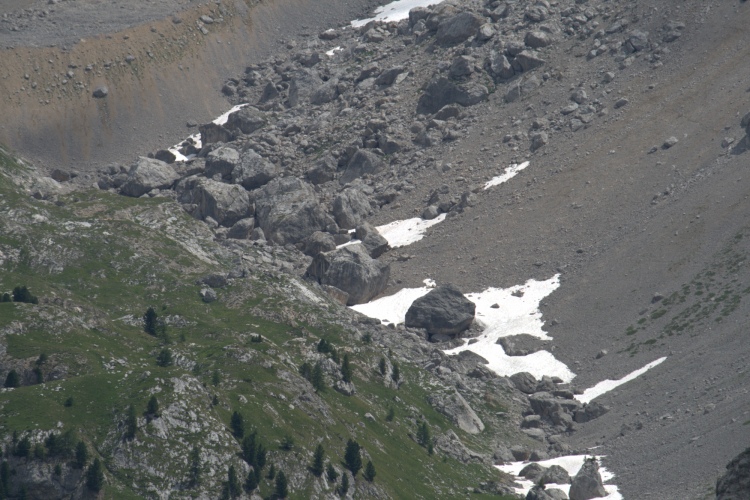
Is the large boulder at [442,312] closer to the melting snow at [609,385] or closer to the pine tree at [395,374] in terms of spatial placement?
the melting snow at [609,385]

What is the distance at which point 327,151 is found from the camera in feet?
575

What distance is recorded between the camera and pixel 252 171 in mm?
167750

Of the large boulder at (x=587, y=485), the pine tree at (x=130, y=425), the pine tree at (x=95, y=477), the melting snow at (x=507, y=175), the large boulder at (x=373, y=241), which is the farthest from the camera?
the melting snow at (x=507, y=175)

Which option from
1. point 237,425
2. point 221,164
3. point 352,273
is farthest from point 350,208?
point 237,425

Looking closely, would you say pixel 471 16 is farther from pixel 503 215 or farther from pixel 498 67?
pixel 503 215

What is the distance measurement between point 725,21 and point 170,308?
106373 millimetres

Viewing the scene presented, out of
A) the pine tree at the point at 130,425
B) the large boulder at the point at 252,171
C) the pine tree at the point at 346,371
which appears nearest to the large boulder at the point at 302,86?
the large boulder at the point at 252,171

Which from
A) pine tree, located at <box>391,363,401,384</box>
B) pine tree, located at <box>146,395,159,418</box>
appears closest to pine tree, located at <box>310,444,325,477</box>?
pine tree, located at <box>146,395,159,418</box>

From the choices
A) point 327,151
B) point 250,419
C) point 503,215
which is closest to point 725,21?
point 503,215

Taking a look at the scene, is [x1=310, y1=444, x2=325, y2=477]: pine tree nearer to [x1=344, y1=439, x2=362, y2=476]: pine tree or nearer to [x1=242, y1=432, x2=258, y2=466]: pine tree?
[x1=344, y1=439, x2=362, y2=476]: pine tree

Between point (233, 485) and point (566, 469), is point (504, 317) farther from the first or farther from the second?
point (233, 485)

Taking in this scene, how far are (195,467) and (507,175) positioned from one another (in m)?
94.3

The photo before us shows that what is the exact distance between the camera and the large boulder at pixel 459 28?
19275cm

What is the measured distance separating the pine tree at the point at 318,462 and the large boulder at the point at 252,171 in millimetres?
89845
